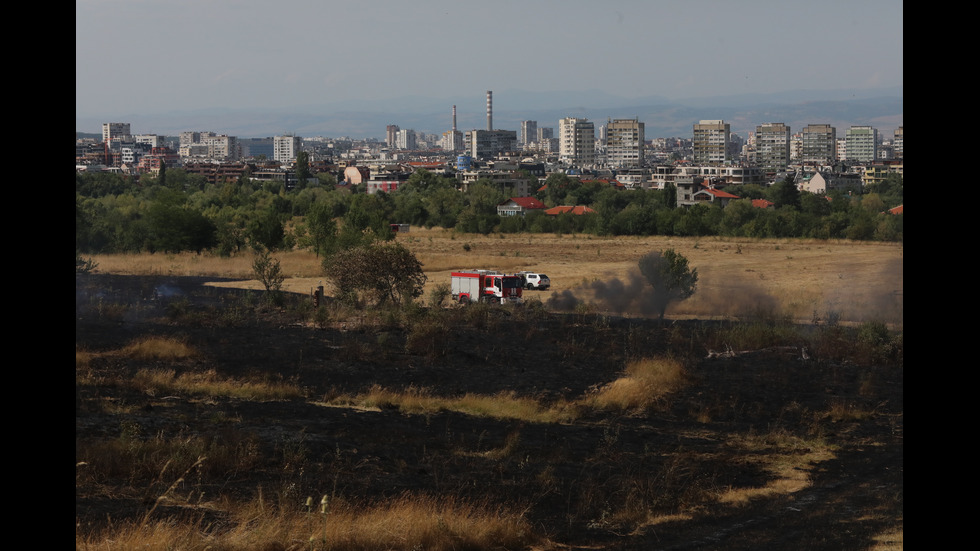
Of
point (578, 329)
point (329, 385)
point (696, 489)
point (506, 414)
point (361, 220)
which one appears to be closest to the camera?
point (696, 489)

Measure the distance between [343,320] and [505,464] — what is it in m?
16.0

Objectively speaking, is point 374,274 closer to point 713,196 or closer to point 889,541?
point 889,541

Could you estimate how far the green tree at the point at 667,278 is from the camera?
3462cm

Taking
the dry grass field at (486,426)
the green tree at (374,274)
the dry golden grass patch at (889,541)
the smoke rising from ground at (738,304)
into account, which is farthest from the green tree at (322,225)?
the dry golden grass patch at (889,541)

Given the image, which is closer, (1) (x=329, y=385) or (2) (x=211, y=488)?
(2) (x=211, y=488)

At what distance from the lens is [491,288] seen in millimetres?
38812

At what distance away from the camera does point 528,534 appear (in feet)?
34.5

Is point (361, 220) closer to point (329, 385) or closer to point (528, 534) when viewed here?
point (329, 385)

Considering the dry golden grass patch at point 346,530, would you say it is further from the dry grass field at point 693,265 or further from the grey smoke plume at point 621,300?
the grey smoke plume at point 621,300

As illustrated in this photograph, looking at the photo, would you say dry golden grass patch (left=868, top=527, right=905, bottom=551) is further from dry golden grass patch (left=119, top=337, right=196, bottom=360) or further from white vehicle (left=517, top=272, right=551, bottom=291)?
white vehicle (left=517, top=272, right=551, bottom=291)

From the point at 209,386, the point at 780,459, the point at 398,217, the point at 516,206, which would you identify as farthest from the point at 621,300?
the point at 516,206

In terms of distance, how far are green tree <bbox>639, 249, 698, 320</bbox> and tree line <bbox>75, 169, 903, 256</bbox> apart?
1489cm
